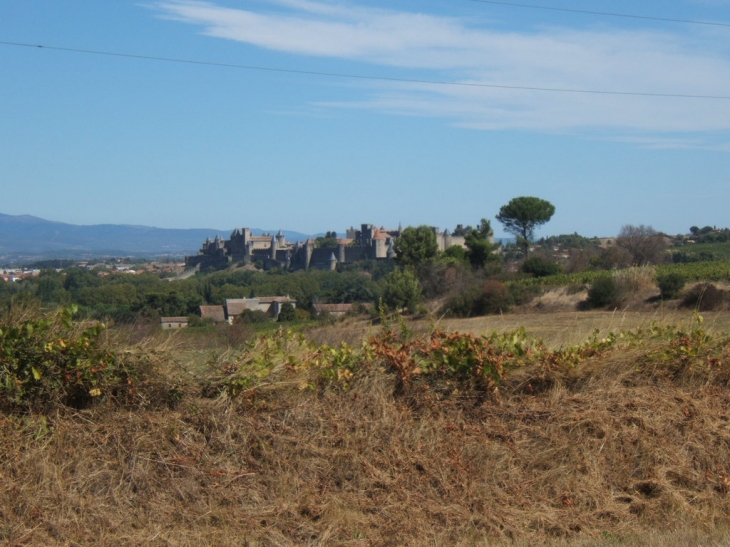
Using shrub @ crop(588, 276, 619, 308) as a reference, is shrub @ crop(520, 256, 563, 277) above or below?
above

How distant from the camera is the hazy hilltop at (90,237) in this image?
11074 centimetres

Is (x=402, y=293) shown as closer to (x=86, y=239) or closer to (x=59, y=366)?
(x=59, y=366)

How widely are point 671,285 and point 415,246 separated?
22282 mm

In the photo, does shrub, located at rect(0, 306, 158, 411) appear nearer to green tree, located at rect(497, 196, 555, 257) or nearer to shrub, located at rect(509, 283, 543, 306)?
shrub, located at rect(509, 283, 543, 306)

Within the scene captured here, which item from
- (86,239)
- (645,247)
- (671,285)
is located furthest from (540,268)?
(86,239)

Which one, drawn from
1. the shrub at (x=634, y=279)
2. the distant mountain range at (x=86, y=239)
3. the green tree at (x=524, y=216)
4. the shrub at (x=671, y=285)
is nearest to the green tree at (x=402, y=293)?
the shrub at (x=634, y=279)

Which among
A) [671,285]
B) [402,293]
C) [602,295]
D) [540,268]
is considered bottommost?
[402,293]

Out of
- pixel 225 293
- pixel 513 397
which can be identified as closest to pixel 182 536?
pixel 513 397

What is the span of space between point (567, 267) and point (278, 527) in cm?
3569

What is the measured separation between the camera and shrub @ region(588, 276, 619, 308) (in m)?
23.3

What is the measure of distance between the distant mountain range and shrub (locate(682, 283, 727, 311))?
84.2m

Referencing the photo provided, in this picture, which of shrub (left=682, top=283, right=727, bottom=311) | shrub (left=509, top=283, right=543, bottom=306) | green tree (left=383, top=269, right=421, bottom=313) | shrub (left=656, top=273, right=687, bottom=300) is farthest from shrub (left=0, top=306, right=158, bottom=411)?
shrub (left=509, top=283, right=543, bottom=306)

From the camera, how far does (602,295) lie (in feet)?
77.0

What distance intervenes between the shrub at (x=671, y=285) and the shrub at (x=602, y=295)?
4.69 ft
